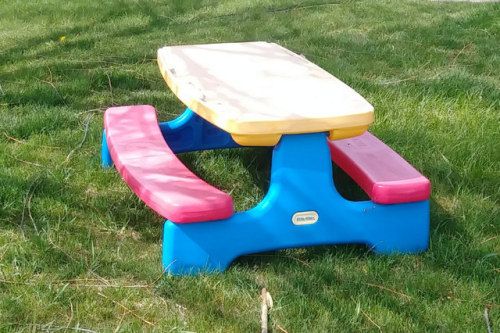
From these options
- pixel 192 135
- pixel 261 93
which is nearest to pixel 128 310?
pixel 261 93

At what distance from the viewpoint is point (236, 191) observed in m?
3.52

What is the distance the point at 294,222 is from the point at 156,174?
54 centimetres

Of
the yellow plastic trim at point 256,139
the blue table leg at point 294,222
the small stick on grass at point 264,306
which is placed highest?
the yellow plastic trim at point 256,139

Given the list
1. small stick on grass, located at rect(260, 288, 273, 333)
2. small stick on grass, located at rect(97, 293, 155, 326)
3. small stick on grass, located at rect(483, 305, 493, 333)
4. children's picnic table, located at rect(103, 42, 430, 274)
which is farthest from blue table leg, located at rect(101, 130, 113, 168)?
small stick on grass, located at rect(483, 305, 493, 333)

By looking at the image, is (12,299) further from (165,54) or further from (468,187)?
(468,187)

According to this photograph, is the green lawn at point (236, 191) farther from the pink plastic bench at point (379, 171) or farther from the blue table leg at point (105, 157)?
the pink plastic bench at point (379, 171)

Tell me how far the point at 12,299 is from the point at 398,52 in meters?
3.79

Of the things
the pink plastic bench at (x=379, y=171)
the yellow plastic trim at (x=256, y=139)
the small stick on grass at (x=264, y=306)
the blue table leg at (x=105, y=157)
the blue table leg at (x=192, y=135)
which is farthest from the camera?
the blue table leg at (x=192, y=135)

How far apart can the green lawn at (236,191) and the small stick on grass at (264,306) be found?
0.02 meters

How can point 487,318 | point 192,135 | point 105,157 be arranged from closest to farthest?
point 487,318
point 105,157
point 192,135

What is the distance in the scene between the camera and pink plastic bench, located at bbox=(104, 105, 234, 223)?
8.61 feet

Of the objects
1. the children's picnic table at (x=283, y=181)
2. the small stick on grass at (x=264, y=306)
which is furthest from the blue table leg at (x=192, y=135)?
the small stick on grass at (x=264, y=306)

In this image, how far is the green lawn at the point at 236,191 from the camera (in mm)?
2494

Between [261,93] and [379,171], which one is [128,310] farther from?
[379,171]
